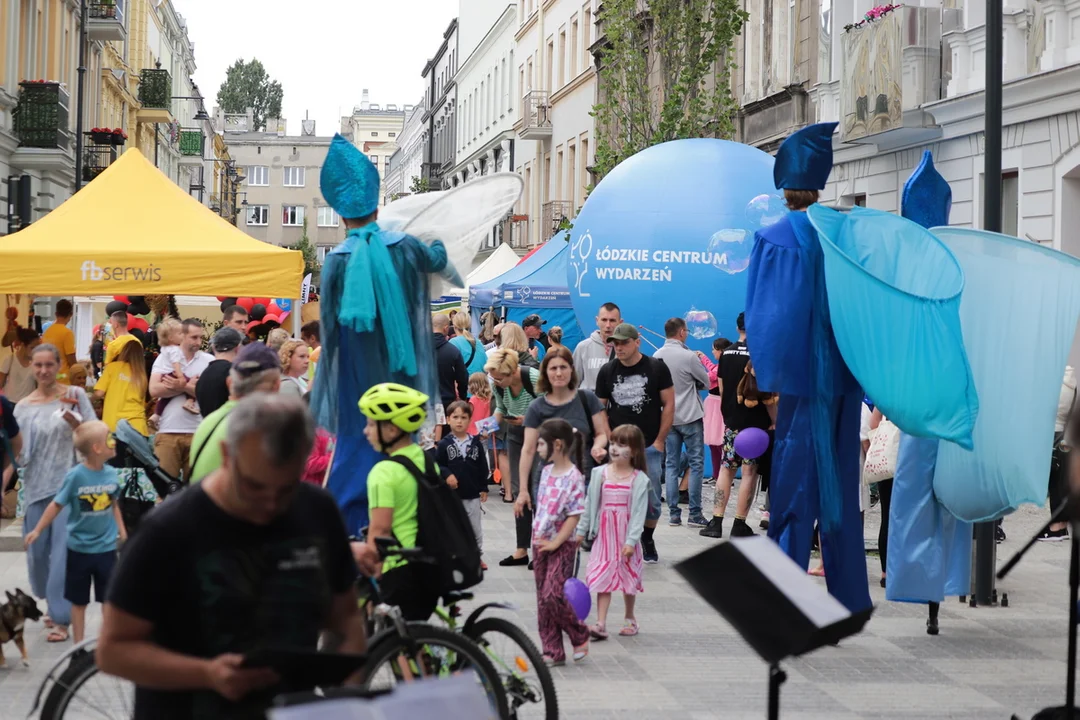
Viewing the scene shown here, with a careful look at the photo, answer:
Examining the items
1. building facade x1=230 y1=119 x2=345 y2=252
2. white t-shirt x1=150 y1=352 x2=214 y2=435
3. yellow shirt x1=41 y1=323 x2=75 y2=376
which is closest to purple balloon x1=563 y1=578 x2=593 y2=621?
white t-shirt x1=150 y1=352 x2=214 y2=435

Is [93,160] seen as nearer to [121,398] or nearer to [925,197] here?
[121,398]

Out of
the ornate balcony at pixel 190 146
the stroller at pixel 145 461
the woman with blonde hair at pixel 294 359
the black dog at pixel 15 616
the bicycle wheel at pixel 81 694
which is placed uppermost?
the ornate balcony at pixel 190 146

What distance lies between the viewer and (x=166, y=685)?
10.4 feet

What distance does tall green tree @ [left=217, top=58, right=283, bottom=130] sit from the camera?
117 meters

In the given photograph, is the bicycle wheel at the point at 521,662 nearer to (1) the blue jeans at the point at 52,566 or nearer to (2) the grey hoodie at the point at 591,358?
(1) the blue jeans at the point at 52,566

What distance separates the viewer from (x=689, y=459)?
44.6ft

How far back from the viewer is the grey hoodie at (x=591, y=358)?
1365cm

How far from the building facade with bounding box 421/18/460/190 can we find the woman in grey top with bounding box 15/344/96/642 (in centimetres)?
6428

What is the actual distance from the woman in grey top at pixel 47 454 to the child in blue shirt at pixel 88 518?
39 centimetres

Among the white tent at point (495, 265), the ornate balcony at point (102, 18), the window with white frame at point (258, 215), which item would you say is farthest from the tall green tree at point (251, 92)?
the white tent at point (495, 265)

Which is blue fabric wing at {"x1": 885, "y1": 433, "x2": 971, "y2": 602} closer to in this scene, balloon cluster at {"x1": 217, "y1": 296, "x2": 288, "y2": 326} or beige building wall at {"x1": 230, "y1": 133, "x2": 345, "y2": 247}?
balloon cluster at {"x1": 217, "y1": 296, "x2": 288, "y2": 326}

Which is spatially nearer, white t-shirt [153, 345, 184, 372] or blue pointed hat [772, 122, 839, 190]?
blue pointed hat [772, 122, 839, 190]

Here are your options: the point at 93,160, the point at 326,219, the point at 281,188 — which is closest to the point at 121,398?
the point at 93,160

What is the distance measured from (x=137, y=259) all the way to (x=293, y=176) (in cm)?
10178
